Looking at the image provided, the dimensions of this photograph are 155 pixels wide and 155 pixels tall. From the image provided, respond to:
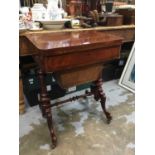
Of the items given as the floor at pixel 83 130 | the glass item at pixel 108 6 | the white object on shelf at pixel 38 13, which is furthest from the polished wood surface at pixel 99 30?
the floor at pixel 83 130

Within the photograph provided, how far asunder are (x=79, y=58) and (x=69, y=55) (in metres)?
0.09

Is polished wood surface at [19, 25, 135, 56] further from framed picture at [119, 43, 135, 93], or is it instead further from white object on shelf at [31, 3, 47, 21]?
framed picture at [119, 43, 135, 93]

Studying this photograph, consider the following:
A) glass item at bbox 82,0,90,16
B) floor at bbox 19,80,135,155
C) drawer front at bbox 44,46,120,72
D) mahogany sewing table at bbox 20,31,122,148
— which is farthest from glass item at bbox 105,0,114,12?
floor at bbox 19,80,135,155

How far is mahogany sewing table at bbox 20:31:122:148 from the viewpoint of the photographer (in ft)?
4.01

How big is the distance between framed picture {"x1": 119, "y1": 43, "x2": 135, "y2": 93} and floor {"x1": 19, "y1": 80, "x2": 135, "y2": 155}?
0.93ft

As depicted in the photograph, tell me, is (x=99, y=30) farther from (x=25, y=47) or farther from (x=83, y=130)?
(x=83, y=130)

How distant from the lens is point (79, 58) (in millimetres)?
1317

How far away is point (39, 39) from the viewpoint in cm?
139

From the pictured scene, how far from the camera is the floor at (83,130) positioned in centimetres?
149
